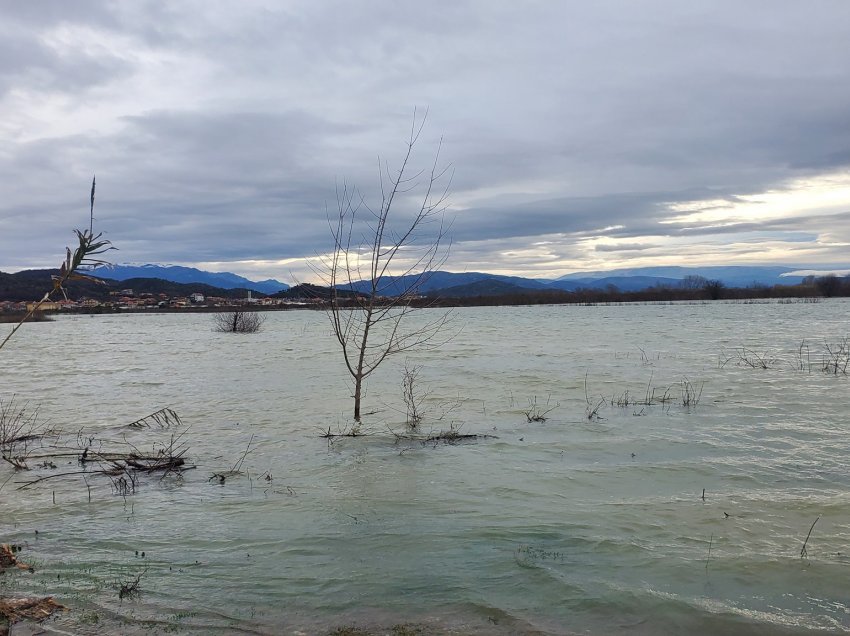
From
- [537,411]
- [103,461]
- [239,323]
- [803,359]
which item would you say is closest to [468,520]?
[103,461]

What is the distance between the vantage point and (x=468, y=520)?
6289 mm

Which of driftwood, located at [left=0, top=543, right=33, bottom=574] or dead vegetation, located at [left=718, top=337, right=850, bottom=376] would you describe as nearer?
driftwood, located at [left=0, top=543, right=33, bottom=574]

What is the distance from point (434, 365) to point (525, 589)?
18.2 metres

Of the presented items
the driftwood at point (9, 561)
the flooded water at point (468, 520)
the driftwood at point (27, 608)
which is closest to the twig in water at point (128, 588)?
the flooded water at point (468, 520)

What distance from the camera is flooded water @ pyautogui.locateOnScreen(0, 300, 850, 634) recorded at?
4.32 metres

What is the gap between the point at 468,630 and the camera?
399cm

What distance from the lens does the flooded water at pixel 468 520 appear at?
4320 millimetres

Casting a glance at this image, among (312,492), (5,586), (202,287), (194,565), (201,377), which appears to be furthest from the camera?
(202,287)

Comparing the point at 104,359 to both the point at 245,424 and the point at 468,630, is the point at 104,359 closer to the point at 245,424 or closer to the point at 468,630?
the point at 245,424

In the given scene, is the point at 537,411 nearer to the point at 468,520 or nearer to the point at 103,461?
the point at 468,520

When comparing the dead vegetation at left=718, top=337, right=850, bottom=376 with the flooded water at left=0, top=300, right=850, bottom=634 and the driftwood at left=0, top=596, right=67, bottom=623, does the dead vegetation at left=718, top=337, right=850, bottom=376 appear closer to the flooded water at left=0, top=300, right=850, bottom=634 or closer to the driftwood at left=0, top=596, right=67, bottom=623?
the flooded water at left=0, top=300, right=850, bottom=634

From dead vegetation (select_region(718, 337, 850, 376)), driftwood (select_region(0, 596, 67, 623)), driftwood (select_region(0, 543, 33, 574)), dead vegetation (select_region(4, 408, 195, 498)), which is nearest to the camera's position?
driftwood (select_region(0, 596, 67, 623))

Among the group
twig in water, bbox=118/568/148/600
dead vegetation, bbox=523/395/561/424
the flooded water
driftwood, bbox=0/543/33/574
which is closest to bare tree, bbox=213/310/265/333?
the flooded water

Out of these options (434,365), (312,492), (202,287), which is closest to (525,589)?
(312,492)
